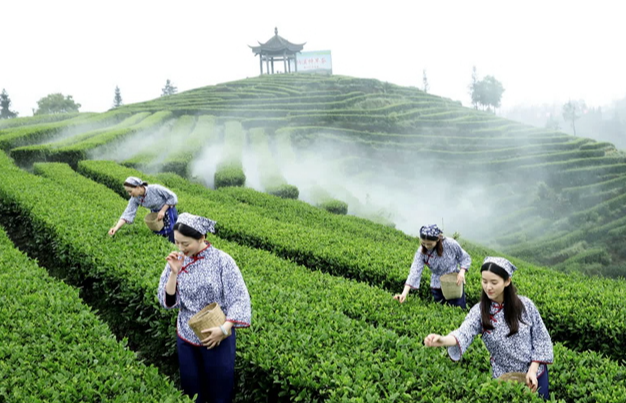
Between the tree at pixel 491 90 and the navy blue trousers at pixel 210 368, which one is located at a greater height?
the tree at pixel 491 90

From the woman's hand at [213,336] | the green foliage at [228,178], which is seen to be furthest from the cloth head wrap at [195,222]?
the green foliage at [228,178]

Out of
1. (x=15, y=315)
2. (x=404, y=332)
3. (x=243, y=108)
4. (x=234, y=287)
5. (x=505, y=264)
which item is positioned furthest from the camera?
(x=243, y=108)

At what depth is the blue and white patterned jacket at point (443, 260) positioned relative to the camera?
17.6 ft

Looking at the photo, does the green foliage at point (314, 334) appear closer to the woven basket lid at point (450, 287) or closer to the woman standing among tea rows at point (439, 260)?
the woven basket lid at point (450, 287)

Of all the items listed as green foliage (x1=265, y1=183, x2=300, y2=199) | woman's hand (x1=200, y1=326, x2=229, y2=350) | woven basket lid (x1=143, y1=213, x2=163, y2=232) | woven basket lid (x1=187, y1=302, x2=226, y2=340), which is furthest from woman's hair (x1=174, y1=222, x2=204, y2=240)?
green foliage (x1=265, y1=183, x2=300, y2=199)

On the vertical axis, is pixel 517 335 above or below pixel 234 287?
below

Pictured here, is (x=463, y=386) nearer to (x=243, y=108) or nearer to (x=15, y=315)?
(x=15, y=315)

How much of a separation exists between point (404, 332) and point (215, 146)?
23791 mm

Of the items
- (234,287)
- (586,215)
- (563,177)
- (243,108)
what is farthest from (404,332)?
(243,108)

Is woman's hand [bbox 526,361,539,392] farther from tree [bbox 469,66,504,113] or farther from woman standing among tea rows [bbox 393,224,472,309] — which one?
tree [bbox 469,66,504,113]

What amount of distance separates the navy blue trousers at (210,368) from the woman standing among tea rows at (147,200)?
12.2ft

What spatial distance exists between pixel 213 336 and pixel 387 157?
32.0 meters

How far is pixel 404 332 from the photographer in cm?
505

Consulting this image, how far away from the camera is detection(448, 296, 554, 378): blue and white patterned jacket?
3.34 m
